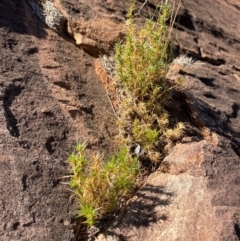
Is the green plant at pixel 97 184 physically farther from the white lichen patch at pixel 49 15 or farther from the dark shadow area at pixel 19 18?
the white lichen patch at pixel 49 15

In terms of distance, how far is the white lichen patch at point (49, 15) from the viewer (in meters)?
3.77

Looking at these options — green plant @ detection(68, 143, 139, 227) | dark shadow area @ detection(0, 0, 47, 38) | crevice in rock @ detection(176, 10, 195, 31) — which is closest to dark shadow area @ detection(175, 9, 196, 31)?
crevice in rock @ detection(176, 10, 195, 31)

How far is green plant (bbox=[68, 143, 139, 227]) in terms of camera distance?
103 inches

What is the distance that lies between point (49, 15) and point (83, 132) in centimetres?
115

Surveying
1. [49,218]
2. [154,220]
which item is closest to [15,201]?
[49,218]

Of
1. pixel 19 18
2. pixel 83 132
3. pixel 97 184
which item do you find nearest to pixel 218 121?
pixel 83 132

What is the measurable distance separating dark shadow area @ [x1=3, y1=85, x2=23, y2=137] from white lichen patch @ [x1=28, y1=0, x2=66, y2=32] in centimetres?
88

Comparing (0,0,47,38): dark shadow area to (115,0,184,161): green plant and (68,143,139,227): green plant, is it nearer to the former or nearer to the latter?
(115,0,184,161): green plant

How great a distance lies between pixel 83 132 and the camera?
3137 millimetres

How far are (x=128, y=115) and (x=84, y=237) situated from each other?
955 millimetres

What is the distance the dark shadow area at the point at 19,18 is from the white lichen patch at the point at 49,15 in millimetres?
49

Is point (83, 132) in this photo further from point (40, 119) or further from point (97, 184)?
point (97, 184)

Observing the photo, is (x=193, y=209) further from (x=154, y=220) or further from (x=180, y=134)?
(x=180, y=134)

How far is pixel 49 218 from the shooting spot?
8.52 feet
